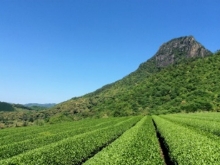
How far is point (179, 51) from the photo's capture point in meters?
154

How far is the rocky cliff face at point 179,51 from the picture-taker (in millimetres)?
147875

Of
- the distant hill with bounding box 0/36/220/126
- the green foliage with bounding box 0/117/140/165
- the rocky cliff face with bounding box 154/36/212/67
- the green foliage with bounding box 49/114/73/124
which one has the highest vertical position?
the rocky cliff face with bounding box 154/36/212/67

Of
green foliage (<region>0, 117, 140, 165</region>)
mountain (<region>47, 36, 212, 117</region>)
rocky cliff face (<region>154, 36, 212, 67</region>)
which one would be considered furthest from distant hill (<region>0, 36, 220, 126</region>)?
green foliage (<region>0, 117, 140, 165</region>)

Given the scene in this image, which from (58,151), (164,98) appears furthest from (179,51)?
(58,151)

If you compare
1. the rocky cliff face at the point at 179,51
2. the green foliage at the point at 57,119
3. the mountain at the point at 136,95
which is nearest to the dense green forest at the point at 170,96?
the mountain at the point at 136,95

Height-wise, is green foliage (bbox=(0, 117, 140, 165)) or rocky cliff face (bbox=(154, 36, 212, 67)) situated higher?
rocky cliff face (bbox=(154, 36, 212, 67))

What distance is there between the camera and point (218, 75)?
287 feet

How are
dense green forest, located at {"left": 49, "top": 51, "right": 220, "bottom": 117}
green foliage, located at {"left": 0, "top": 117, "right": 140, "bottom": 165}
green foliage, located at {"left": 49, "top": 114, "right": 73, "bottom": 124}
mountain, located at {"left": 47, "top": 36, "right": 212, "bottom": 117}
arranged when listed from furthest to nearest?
mountain, located at {"left": 47, "top": 36, "right": 212, "bottom": 117}
green foliage, located at {"left": 49, "top": 114, "right": 73, "bottom": 124}
dense green forest, located at {"left": 49, "top": 51, "right": 220, "bottom": 117}
green foliage, located at {"left": 0, "top": 117, "right": 140, "bottom": 165}

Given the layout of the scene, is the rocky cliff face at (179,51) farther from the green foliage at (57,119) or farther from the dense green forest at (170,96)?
the green foliage at (57,119)

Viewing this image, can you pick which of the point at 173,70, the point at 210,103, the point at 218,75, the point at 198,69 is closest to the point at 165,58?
the point at 173,70

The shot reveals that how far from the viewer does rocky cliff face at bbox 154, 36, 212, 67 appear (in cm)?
14788

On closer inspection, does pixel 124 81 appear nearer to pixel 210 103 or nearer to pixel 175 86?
pixel 175 86

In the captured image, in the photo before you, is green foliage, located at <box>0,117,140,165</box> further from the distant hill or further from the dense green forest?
the dense green forest

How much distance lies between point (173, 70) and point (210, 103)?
37.0 metres
